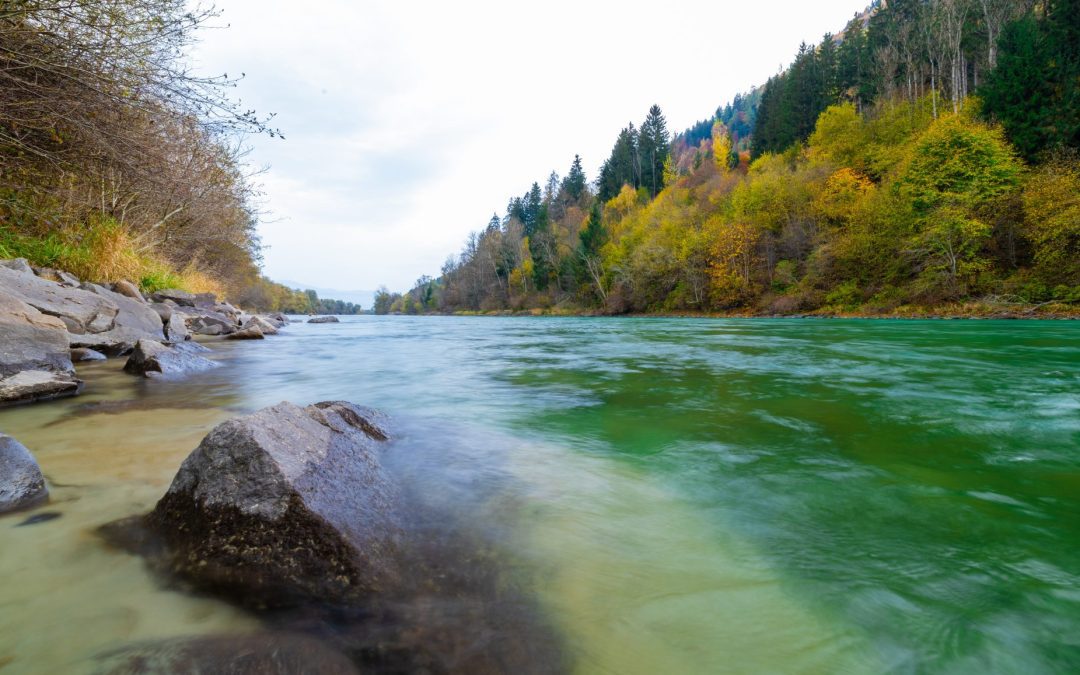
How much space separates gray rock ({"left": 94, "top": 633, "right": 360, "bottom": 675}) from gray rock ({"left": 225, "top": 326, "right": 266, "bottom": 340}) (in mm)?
16295

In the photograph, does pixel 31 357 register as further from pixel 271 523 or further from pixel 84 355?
pixel 271 523

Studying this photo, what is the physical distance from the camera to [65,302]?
23.9 feet

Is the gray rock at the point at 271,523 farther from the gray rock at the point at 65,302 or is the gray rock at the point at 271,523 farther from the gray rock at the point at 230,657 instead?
the gray rock at the point at 65,302

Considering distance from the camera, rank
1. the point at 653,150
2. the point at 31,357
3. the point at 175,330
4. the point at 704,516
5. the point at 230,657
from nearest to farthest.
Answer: the point at 230,657 < the point at 704,516 < the point at 31,357 < the point at 175,330 < the point at 653,150

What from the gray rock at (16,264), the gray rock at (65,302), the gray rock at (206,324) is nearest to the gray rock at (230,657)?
the gray rock at (65,302)

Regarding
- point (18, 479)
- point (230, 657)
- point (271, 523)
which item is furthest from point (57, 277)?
point (230, 657)

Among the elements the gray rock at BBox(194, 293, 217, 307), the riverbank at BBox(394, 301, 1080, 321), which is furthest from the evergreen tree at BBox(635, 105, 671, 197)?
the gray rock at BBox(194, 293, 217, 307)

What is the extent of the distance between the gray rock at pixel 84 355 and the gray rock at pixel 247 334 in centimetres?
759

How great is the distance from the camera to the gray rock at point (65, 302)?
249 inches

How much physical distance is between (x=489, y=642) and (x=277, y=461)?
→ 127 centimetres

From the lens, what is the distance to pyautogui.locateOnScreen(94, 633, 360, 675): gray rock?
1.38 meters

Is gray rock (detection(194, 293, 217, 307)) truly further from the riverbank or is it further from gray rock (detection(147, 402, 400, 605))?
the riverbank

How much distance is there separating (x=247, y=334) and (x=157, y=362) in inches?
377

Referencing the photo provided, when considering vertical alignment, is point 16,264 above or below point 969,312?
above
